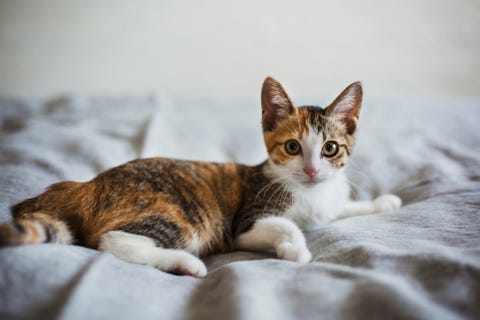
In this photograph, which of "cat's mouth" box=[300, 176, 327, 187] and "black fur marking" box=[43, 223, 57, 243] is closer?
"black fur marking" box=[43, 223, 57, 243]

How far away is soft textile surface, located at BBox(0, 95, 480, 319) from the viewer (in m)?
0.73

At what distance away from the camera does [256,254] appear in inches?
47.2

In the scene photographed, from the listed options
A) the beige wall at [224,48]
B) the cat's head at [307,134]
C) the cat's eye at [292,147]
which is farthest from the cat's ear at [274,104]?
the beige wall at [224,48]

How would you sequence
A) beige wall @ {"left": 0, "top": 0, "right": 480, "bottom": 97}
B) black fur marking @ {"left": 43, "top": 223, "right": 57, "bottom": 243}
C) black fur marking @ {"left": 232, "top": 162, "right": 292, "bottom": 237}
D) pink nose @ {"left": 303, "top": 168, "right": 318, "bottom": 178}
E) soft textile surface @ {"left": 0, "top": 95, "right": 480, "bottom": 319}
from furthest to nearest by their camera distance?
beige wall @ {"left": 0, "top": 0, "right": 480, "bottom": 97} → black fur marking @ {"left": 232, "top": 162, "right": 292, "bottom": 237} → pink nose @ {"left": 303, "top": 168, "right": 318, "bottom": 178} → black fur marking @ {"left": 43, "top": 223, "right": 57, "bottom": 243} → soft textile surface @ {"left": 0, "top": 95, "right": 480, "bottom": 319}

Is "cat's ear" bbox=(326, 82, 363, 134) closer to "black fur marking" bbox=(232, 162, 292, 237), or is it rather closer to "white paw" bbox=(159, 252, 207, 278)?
"black fur marking" bbox=(232, 162, 292, 237)

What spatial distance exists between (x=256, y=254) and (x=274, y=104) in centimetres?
54

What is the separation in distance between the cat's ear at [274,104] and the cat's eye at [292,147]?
13 cm

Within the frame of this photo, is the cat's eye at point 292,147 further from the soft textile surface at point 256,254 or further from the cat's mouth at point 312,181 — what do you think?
the soft textile surface at point 256,254

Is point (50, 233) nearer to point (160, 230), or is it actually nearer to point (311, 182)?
point (160, 230)

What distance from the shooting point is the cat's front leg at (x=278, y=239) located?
1.06 metres

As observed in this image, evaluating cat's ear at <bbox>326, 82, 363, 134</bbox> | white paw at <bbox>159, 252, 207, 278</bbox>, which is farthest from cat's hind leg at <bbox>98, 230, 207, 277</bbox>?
cat's ear at <bbox>326, 82, 363, 134</bbox>

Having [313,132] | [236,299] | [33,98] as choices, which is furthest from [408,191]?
[33,98]

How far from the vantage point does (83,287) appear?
754mm

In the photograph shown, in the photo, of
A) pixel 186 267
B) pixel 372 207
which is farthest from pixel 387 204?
pixel 186 267
